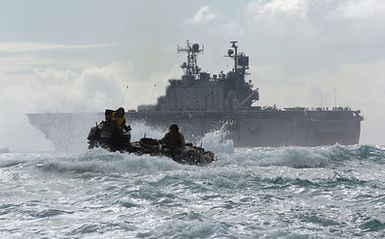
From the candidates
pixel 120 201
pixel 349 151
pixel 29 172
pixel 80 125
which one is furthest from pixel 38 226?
pixel 80 125

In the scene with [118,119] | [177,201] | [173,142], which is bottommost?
[177,201]

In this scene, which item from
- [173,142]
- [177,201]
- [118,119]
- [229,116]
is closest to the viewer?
[177,201]

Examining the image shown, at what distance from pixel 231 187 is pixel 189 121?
227ft

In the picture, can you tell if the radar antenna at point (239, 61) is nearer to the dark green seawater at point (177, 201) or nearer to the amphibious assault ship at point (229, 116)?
the amphibious assault ship at point (229, 116)

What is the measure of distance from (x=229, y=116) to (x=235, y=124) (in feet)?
5.07

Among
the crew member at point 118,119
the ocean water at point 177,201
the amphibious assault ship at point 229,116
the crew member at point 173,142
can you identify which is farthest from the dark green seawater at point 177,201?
the amphibious assault ship at point 229,116

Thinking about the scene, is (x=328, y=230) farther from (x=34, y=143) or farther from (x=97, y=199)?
(x=34, y=143)

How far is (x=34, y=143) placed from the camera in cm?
9512

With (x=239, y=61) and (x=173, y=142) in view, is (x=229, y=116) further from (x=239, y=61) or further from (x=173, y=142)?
(x=173, y=142)

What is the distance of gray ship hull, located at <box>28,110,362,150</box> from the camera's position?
90.2 metres

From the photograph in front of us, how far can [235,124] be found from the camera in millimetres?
91375

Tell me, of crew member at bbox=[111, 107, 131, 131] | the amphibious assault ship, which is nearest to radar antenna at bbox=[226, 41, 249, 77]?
the amphibious assault ship

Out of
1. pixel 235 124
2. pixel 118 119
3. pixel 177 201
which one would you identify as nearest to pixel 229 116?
pixel 235 124

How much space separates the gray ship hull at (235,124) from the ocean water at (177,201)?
196 feet
